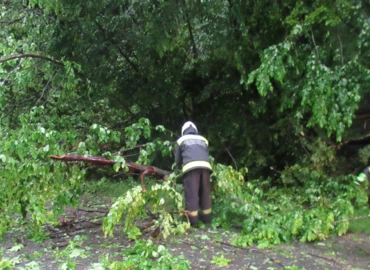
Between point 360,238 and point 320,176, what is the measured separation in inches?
78.5

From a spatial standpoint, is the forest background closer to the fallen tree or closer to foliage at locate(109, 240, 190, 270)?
the fallen tree

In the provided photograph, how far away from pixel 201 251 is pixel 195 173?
3.68ft

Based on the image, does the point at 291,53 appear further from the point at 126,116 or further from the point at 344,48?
the point at 126,116

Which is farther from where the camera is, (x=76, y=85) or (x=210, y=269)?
(x=76, y=85)

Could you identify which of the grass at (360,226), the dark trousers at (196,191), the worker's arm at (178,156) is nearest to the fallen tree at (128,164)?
the worker's arm at (178,156)

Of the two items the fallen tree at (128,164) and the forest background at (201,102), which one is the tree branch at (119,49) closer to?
the forest background at (201,102)

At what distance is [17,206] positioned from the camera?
5512 mm

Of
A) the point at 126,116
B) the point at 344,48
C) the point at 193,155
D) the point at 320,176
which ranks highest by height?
the point at 344,48

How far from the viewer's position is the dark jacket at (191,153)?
583 centimetres

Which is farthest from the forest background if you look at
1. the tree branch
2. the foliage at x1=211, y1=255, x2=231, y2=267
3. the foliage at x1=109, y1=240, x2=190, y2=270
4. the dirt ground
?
the foliage at x1=211, y1=255, x2=231, y2=267

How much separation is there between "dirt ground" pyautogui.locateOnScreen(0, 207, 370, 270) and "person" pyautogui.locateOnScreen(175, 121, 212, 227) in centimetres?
29

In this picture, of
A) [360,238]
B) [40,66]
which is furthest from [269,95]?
[40,66]

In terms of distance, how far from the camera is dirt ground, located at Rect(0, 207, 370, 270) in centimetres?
471

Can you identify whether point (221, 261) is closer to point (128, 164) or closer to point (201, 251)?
point (201, 251)
